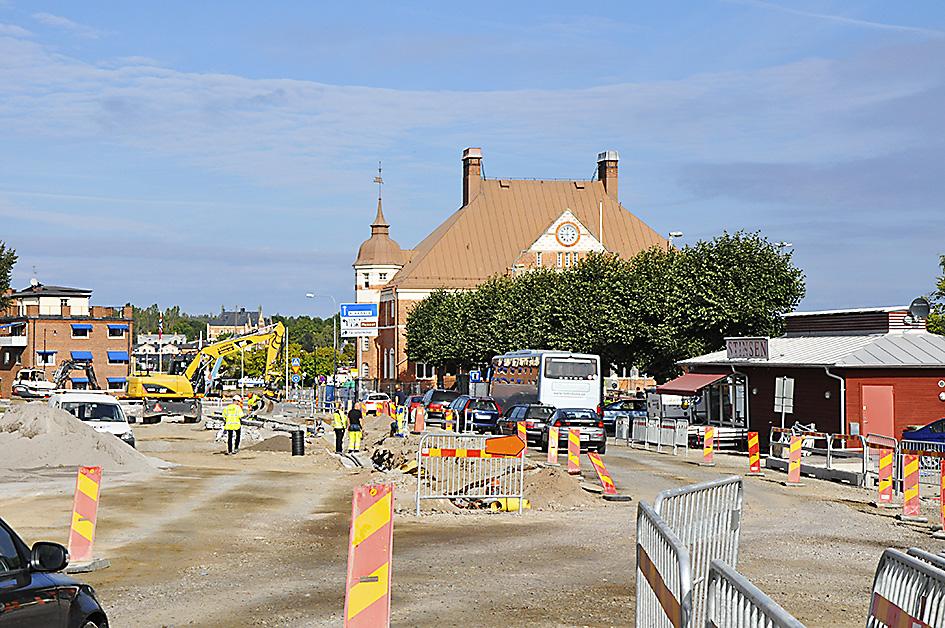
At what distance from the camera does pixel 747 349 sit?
47.0m

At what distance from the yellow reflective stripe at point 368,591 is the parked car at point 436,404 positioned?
51.2 m

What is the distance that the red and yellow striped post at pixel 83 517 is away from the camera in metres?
14.2

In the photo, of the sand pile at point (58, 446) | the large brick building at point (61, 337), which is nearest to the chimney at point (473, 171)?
the large brick building at point (61, 337)

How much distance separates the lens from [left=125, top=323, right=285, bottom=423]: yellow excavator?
6247 centimetres

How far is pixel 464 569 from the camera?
14.7 m

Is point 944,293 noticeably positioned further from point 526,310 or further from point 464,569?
point 464,569

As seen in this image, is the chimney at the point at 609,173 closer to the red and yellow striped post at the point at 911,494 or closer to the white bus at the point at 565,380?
the white bus at the point at 565,380

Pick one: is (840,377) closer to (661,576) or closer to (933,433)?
(933,433)

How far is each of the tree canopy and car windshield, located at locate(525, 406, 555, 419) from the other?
18048mm

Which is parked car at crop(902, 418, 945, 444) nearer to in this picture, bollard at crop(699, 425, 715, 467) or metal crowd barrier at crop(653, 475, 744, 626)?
bollard at crop(699, 425, 715, 467)

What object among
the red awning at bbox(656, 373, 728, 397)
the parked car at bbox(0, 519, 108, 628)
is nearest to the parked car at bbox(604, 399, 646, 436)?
the red awning at bbox(656, 373, 728, 397)

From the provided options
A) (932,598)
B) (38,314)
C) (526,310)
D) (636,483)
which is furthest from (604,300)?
(38,314)

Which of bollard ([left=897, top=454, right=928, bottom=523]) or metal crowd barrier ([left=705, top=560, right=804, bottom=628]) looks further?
bollard ([left=897, top=454, right=928, bottom=523])

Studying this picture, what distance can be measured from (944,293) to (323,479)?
3044 cm
